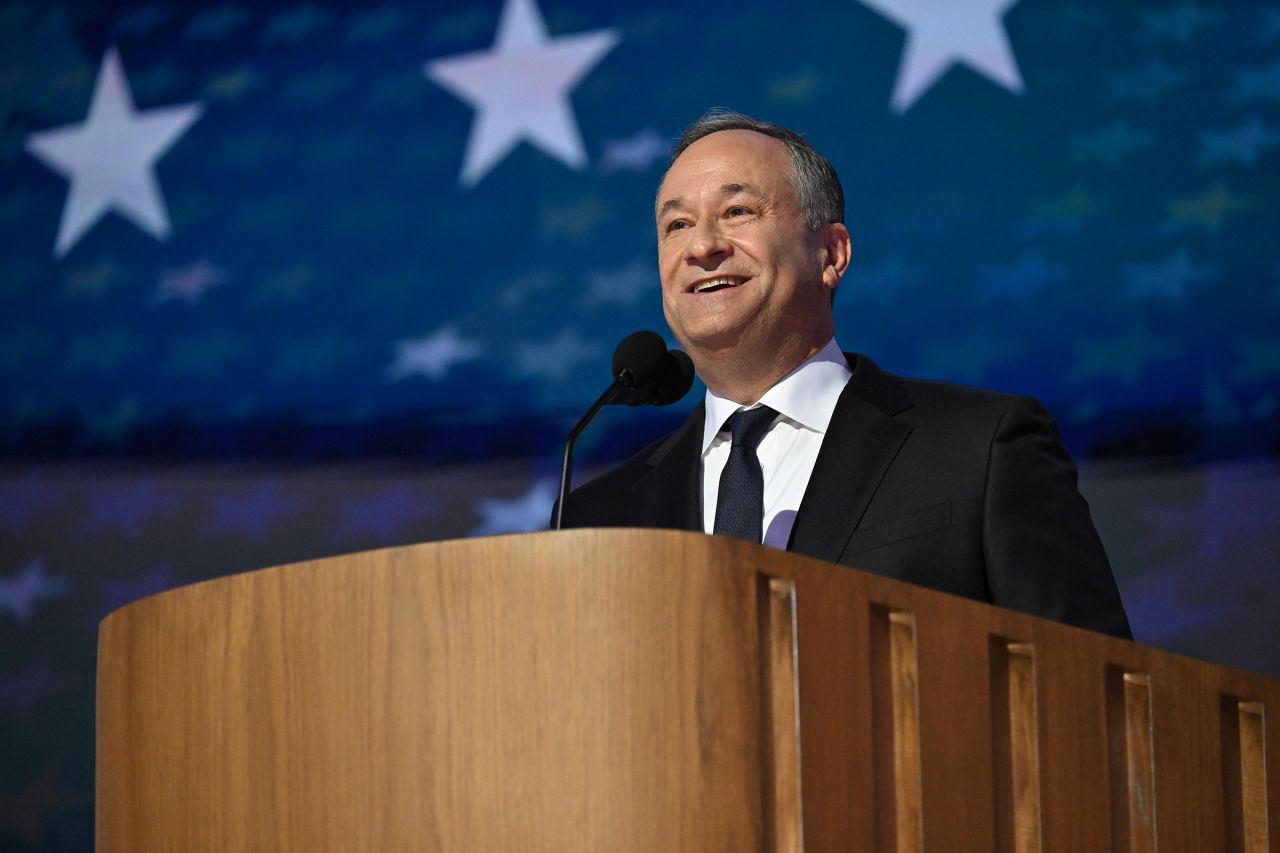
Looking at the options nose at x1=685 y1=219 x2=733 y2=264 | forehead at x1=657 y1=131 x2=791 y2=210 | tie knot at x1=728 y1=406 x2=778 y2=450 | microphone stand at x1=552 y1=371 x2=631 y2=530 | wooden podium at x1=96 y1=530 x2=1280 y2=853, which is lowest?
wooden podium at x1=96 y1=530 x2=1280 y2=853

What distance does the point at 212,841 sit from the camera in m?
1.32

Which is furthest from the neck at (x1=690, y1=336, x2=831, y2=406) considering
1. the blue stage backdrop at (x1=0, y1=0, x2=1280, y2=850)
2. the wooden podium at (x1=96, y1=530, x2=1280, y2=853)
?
the wooden podium at (x1=96, y1=530, x2=1280, y2=853)

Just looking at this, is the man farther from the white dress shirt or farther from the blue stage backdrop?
the blue stage backdrop

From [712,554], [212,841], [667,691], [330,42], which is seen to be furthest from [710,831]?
[330,42]

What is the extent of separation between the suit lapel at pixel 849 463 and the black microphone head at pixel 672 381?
0.20 m

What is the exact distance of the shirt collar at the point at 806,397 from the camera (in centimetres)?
223

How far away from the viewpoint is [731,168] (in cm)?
237

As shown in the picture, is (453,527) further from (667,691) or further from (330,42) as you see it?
(667,691)

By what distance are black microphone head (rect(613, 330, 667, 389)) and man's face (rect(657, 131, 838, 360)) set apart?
1.03 ft

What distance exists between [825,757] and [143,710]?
0.64 meters

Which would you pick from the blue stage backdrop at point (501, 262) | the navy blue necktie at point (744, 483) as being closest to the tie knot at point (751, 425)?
the navy blue necktie at point (744, 483)

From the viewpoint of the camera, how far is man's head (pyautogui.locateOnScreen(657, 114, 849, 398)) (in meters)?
2.29

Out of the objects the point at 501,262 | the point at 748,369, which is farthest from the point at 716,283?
the point at 501,262

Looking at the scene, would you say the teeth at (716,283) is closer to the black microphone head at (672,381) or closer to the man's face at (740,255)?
the man's face at (740,255)
